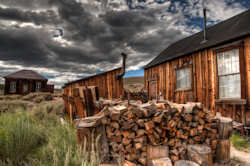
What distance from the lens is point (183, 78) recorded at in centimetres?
798

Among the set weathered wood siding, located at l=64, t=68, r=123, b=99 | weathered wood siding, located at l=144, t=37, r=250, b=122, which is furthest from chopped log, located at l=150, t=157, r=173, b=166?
weathered wood siding, located at l=144, t=37, r=250, b=122

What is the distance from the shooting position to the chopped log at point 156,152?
272 centimetres

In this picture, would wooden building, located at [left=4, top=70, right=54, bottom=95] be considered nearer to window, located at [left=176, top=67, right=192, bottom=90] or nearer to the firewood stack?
window, located at [left=176, top=67, right=192, bottom=90]

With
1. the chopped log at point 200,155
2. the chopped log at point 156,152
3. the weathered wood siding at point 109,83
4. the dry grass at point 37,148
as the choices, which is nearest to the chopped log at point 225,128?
the chopped log at point 200,155

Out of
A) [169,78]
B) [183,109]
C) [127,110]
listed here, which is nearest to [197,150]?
[183,109]

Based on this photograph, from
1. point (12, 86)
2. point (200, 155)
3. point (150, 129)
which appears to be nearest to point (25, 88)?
point (12, 86)

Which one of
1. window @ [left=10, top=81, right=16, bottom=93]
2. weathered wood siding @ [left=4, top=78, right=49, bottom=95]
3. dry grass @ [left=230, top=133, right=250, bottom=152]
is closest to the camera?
dry grass @ [left=230, top=133, right=250, bottom=152]

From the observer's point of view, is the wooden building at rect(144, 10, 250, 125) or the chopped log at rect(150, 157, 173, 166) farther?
the wooden building at rect(144, 10, 250, 125)

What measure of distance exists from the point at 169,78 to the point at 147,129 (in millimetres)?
6742

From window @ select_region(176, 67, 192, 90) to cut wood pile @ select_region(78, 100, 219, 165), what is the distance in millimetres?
5026

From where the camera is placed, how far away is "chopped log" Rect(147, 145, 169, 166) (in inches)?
107

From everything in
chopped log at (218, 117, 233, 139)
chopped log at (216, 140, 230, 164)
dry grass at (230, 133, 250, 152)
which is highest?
chopped log at (218, 117, 233, 139)

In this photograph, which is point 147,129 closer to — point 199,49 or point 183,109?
point 183,109

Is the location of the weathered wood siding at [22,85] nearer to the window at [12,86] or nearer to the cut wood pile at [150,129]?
the window at [12,86]
